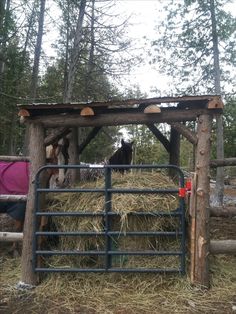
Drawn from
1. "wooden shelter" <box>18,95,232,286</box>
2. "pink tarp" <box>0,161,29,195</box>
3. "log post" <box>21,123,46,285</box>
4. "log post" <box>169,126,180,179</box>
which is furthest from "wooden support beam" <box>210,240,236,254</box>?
"pink tarp" <box>0,161,29,195</box>

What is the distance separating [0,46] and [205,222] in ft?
46.9

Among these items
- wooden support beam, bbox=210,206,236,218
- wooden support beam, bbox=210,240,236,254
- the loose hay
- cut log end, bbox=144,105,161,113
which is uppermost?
cut log end, bbox=144,105,161,113

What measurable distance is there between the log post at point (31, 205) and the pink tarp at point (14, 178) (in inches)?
39.2

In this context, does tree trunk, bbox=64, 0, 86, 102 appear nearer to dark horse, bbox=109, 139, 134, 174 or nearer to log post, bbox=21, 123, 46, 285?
dark horse, bbox=109, 139, 134, 174

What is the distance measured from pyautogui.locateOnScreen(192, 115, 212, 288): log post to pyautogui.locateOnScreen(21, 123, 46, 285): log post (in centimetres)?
214

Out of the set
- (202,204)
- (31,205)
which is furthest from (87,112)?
(202,204)

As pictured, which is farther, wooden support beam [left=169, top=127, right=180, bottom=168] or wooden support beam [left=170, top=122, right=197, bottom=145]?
wooden support beam [left=169, top=127, right=180, bottom=168]

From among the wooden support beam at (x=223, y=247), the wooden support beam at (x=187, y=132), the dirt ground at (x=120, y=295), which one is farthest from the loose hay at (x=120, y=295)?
the wooden support beam at (x=187, y=132)

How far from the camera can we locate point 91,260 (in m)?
5.19

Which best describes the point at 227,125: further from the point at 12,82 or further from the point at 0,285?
the point at 0,285

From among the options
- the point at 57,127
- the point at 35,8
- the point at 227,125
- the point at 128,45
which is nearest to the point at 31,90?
the point at 35,8

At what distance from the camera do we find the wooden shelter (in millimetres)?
4781

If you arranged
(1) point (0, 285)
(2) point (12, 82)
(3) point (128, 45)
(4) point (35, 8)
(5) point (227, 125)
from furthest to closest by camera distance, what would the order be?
(5) point (227, 125) → (4) point (35, 8) → (2) point (12, 82) → (3) point (128, 45) → (1) point (0, 285)

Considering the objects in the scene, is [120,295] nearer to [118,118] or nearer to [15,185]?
[118,118]
